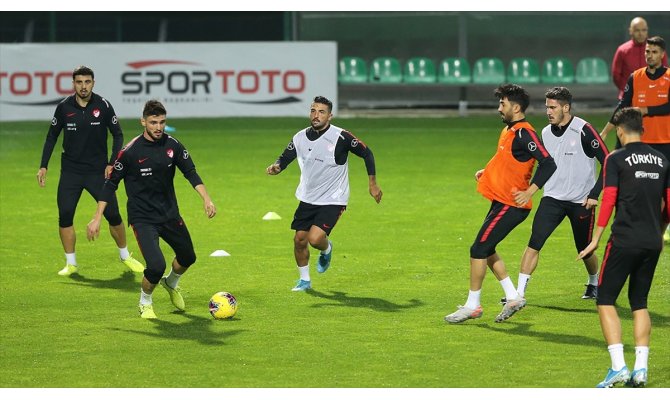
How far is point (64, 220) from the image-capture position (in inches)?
539

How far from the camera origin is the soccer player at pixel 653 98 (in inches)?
542

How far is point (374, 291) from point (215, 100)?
58.2ft

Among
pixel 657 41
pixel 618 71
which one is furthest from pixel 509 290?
pixel 618 71

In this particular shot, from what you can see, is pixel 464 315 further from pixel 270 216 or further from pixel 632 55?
pixel 270 216

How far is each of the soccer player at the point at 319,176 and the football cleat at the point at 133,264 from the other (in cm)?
196

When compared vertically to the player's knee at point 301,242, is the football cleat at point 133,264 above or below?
below

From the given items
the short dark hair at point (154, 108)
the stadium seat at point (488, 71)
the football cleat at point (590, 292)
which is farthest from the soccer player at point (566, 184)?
the stadium seat at point (488, 71)

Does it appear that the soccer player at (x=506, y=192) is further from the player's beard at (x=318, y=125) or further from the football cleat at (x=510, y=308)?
the player's beard at (x=318, y=125)

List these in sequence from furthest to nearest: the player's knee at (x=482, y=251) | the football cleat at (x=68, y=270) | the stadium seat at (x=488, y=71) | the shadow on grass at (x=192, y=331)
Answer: the stadium seat at (x=488, y=71) < the football cleat at (x=68, y=270) < the player's knee at (x=482, y=251) < the shadow on grass at (x=192, y=331)

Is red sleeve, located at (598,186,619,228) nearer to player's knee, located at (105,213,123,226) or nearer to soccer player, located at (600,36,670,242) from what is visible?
soccer player, located at (600,36,670,242)

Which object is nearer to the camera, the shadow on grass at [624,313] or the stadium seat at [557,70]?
the shadow on grass at [624,313]

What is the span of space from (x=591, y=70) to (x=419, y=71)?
458 centimetres

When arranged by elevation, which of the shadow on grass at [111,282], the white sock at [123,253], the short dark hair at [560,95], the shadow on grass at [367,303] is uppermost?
the short dark hair at [560,95]

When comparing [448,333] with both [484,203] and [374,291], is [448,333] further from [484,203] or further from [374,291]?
[484,203]
